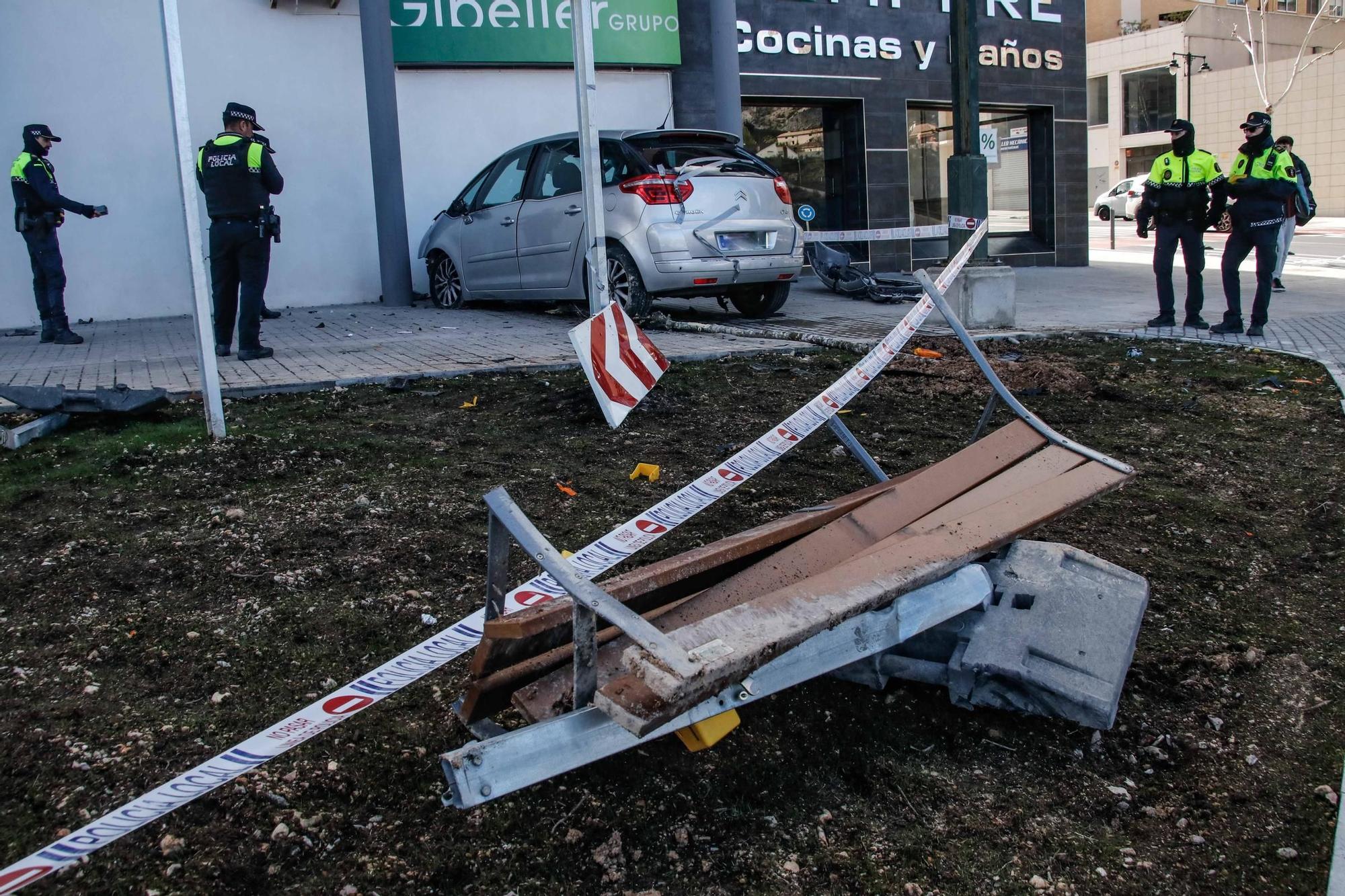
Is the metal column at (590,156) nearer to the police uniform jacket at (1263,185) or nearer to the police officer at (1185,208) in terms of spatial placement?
the police officer at (1185,208)

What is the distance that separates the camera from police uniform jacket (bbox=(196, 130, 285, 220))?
8531mm

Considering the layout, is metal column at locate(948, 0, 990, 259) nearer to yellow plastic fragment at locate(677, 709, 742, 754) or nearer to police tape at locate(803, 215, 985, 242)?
police tape at locate(803, 215, 985, 242)

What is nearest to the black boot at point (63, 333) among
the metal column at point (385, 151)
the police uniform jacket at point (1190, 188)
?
the metal column at point (385, 151)

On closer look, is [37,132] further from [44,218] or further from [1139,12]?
[1139,12]

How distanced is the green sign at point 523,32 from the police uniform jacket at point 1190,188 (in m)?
6.50

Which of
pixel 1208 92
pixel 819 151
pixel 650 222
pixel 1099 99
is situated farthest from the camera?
pixel 1099 99

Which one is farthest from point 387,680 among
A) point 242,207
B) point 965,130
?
point 965,130

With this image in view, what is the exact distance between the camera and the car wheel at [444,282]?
12.2 metres

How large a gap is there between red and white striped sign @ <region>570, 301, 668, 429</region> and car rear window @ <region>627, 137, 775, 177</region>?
3.77 m

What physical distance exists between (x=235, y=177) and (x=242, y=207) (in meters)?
0.22

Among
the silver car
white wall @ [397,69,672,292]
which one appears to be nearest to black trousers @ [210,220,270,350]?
the silver car

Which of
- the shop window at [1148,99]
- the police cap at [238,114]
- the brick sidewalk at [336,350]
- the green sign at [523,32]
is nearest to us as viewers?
the brick sidewalk at [336,350]

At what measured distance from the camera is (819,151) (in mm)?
17391

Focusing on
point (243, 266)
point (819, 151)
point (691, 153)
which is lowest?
point (243, 266)
